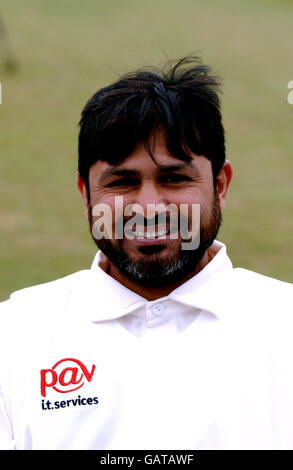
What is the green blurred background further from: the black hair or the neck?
the neck

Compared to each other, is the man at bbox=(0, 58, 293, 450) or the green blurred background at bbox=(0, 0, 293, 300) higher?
the green blurred background at bbox=(0, 0, 293, 300)

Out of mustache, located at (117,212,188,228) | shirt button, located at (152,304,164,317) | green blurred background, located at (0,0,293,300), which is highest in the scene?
green blurred background, located at (0,0,293,300)

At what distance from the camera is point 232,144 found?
1355cm

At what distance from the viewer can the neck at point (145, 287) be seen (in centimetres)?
217

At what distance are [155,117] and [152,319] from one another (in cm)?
52

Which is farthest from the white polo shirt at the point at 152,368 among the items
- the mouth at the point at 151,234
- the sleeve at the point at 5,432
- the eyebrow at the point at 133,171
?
the eyebrow at the point at 133,171

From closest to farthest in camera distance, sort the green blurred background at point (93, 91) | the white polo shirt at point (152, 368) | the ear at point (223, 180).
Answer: the white polo shirt at point (152, 368)
the ear at point (223, 180)
the green blurred background at point (93, 91)

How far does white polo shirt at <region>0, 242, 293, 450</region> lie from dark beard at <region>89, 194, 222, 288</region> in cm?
5

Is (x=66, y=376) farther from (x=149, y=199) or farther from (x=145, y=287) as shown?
(x=149, y=199)

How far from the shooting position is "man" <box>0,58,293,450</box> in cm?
198

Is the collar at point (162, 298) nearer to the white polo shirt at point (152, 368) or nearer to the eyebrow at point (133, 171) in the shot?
the white polo shirt at point (152, 368)

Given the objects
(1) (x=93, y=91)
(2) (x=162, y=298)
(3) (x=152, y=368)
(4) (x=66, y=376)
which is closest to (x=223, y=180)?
(2) (x=162, y=298)

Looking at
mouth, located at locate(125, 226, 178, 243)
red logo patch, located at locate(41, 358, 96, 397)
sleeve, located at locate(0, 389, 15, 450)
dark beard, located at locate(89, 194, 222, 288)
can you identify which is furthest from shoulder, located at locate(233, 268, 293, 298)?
sleeve, located at locate(0, 389, 15, 450)

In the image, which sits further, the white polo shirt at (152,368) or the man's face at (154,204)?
the man's face at (154,204)
